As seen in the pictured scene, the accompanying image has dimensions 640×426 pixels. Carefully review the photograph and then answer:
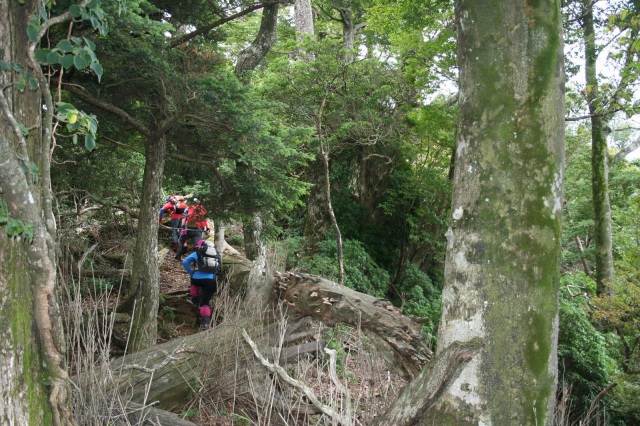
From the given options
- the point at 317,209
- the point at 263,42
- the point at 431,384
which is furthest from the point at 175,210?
the point at 431,384

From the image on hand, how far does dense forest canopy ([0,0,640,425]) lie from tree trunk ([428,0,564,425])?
27 millimetres

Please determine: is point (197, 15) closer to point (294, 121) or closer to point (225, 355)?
point (294, 121)

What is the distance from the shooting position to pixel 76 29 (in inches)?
199

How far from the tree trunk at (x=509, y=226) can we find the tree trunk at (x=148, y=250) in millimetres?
5311

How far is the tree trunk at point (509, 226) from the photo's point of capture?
235 centimetres

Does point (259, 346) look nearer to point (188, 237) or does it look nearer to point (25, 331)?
point (25, 331)

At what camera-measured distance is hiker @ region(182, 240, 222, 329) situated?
7656mm

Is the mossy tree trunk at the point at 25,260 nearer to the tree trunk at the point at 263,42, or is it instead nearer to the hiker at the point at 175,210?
the tree trunk at the point at 263,42

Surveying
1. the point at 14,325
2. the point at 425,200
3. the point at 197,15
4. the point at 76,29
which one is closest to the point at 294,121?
the point at 197,15

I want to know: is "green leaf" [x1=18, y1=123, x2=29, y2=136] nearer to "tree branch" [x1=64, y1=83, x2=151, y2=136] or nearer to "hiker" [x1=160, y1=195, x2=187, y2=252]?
"tree branch" [x1=64, y1=83, x2=151, y2=136]

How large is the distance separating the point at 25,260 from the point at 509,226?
2.52m

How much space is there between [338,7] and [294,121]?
6.56 metres

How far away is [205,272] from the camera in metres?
7.71

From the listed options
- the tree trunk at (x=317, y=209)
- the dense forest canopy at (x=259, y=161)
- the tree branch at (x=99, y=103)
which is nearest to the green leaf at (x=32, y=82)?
the dense forest canopy at (x=259, y=161)
